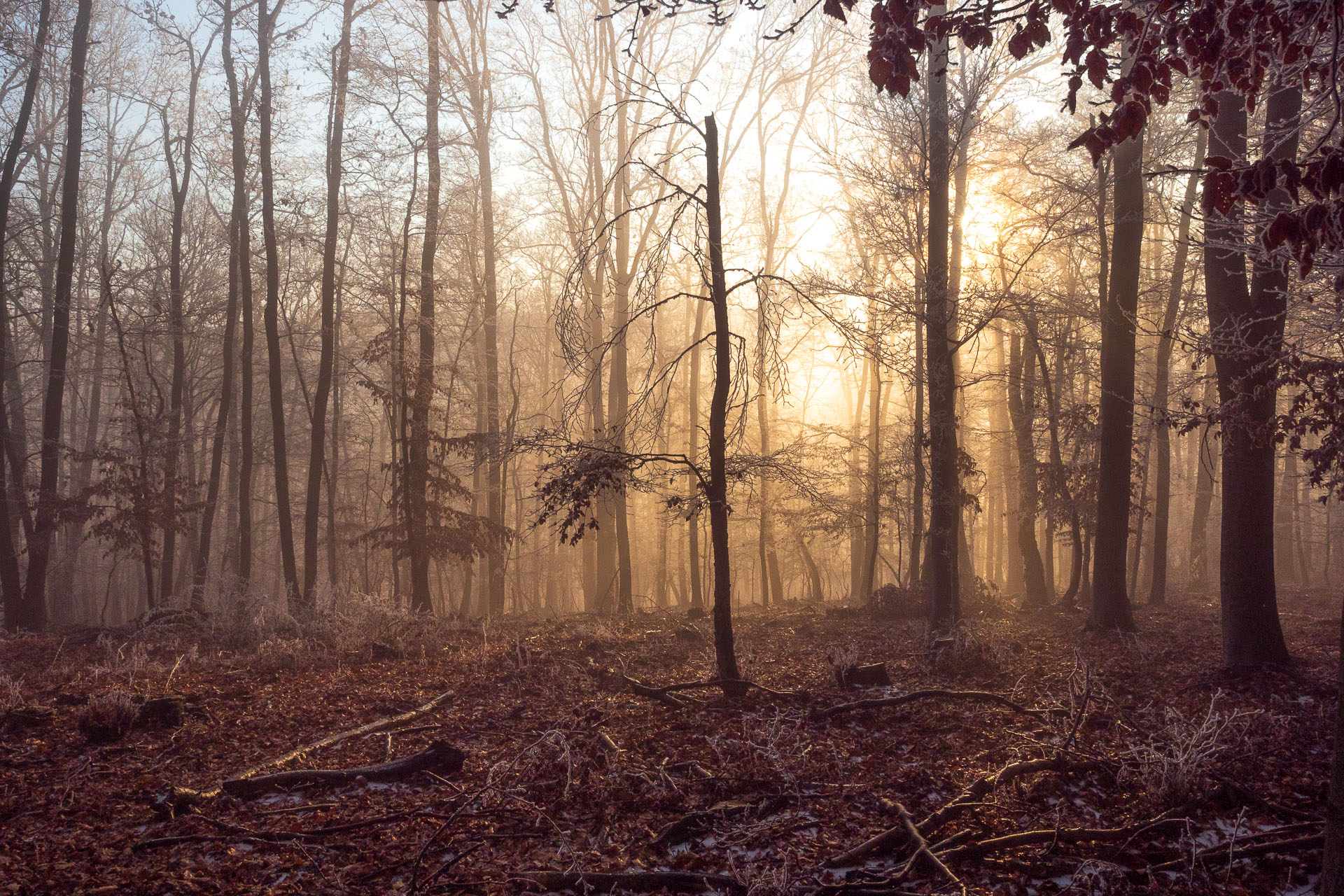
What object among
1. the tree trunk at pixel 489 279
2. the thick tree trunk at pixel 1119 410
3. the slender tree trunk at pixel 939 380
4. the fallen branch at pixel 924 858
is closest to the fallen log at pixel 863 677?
the slender tree trunk at pixel 939 380

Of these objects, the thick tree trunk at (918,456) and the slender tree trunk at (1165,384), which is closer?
the thick tree trunk at (918,456)

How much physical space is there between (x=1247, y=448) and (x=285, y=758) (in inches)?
324

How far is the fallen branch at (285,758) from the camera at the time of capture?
14.5ft

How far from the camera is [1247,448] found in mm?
7074

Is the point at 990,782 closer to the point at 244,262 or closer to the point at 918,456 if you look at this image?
the point at 918,456

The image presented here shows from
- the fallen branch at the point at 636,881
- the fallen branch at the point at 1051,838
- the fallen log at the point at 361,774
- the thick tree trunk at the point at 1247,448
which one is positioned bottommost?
the fallen branch at the point at 636,881

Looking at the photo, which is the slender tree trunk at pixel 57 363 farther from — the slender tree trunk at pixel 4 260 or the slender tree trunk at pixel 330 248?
the slender tree trunk at pixel 330 248

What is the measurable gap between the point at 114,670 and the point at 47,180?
798 inches

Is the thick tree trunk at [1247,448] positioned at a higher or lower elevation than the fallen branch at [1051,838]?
higher

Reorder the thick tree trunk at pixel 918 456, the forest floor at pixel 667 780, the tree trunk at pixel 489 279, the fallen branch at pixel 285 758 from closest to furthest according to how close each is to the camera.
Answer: the forest floor at pixel 667 780
the fallen branch at pixel 285 758
the thick tree trunk at pixel 918 456
the tree trunk at pixel 489 279

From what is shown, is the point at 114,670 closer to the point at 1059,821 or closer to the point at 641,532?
the point at 1059,821

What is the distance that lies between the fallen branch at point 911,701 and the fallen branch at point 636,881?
269 cm

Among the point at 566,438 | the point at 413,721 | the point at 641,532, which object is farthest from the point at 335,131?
the point at 641,532

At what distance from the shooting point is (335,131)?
50.0ft
